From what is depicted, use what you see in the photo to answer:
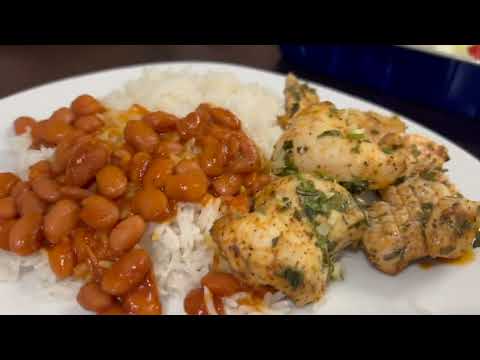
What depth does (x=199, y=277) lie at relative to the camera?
2.83 m

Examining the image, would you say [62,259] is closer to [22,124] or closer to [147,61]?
[22,124]

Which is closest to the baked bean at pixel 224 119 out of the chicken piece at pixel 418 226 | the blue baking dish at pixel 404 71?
the chicken piece at pixel 418 226

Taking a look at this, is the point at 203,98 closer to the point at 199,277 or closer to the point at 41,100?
the point at 41,100

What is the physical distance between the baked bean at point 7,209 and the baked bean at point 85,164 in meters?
0.37

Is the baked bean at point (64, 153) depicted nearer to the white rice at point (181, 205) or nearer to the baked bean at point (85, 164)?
the baked bean at point (85, 164)

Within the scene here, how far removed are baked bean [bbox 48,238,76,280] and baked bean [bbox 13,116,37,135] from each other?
54.9 inches

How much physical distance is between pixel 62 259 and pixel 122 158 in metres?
0.72

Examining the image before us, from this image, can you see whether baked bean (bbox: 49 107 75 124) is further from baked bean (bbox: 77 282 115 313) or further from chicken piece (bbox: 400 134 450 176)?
chicken piece (bbox: 400 134 450 176)

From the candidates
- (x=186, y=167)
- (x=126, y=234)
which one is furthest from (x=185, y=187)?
(x=126, y=234)

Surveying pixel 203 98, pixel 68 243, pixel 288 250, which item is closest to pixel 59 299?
pixel 68 243

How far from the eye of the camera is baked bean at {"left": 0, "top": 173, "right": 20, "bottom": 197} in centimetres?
311

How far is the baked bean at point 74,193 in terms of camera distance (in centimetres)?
283

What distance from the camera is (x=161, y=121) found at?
10.5ft

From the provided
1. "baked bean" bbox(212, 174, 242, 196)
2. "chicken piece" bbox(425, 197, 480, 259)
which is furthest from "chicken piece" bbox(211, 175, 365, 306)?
"chicken piece" bbox(425, 197, 480, 259)
